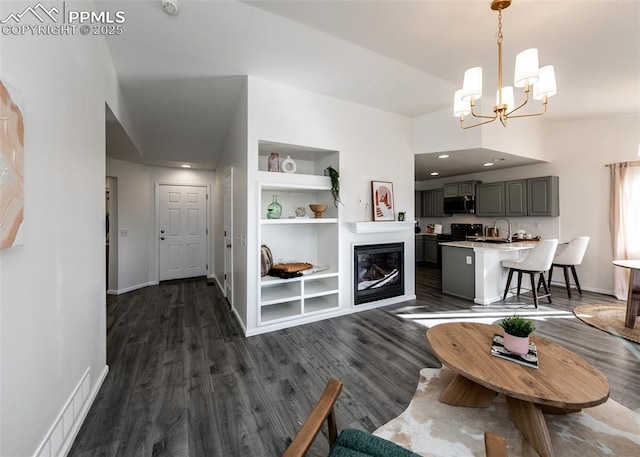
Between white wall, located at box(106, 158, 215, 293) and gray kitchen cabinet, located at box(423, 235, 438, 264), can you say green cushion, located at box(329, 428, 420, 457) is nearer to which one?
white wall, located at box(106, 158, 215, 293)

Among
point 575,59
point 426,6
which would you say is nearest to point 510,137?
point 575,59

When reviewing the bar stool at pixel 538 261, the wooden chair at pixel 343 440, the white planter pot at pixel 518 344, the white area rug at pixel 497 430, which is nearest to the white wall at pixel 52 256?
the wooden chair at pixel 343 440

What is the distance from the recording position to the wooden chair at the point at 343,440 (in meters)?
0.81

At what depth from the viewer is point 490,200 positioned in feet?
17.9

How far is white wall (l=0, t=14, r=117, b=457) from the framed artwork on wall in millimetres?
75

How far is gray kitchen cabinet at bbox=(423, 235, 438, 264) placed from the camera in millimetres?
6773

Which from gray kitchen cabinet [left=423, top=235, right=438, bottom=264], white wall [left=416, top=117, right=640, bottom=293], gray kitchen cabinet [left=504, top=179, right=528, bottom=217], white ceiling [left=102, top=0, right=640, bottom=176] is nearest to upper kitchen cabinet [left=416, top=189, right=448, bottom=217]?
gray kitchen cabinet [left=423, top=235, right=438, bottom=264]

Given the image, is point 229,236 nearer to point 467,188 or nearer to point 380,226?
point 380,226

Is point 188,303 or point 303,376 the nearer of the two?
point 303,376

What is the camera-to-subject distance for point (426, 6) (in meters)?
1.95

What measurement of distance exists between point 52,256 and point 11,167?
57 cm

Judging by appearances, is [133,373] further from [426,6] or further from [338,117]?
[426,6]

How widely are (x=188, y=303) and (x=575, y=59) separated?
563cm

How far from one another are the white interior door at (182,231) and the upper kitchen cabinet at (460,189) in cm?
580
